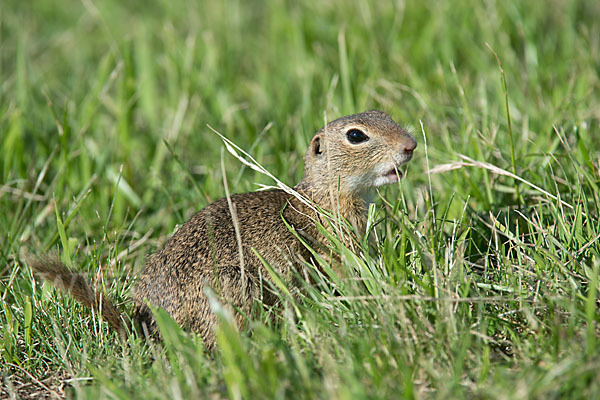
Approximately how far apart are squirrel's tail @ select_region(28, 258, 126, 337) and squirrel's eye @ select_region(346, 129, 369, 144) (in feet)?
4.68

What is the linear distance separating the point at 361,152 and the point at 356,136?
91mm

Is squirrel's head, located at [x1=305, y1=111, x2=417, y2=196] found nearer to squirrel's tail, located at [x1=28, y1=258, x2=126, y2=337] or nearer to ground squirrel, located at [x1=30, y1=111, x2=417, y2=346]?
ground squirrel, located at [x1=30, y1=111, x2=417, y2=346]

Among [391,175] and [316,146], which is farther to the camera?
[316,146]

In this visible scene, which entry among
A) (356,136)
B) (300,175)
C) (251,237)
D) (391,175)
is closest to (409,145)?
(391,175)

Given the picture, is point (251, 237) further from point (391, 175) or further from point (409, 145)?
point (409, 145)

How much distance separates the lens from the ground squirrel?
10.1 feet

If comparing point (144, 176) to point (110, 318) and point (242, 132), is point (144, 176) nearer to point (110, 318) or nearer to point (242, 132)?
point (242, 132)

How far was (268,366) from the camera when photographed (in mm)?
2242

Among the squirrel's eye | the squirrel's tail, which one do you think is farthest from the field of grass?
the squirrel's eye

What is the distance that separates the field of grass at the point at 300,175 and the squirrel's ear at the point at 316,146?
1.46 feet

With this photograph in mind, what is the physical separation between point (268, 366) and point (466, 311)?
0.82 meters

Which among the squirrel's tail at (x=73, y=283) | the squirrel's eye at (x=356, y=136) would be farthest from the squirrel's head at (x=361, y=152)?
the squirrel's tail at (x=73, y=283)

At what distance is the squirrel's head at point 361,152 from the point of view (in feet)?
11.3

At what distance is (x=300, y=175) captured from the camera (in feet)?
14.5
